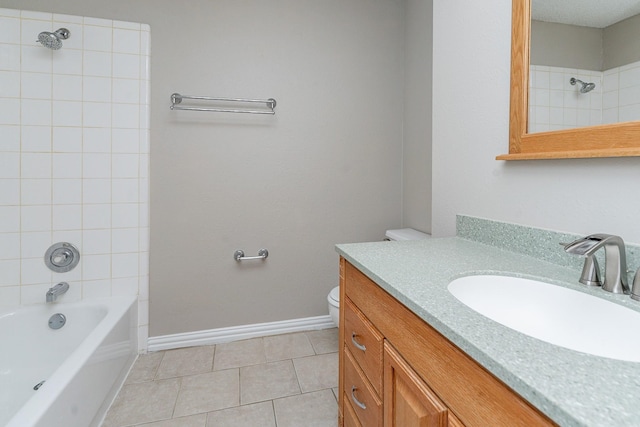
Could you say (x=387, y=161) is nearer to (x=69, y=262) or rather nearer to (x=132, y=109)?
(x=132, y=109)

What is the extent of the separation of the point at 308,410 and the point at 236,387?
0.41m

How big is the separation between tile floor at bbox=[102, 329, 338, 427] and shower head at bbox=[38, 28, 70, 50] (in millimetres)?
1811

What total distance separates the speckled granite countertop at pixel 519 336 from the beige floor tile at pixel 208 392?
105 cm

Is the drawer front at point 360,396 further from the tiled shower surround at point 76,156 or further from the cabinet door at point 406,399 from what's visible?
the tiled shower surround at point 76,156

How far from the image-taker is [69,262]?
180 centimetres

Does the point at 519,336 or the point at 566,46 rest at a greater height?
the point at 566,46

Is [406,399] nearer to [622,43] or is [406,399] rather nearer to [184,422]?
[622,43]

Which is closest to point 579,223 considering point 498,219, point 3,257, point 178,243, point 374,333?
point 498,219

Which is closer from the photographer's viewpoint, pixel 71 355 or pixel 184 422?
pixel 71 355

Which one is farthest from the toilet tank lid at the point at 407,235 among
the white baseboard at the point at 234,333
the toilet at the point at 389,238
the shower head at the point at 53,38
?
the shower head at the point at 53,38

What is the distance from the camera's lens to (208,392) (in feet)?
5.20

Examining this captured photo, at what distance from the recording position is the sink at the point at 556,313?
63 centimetres

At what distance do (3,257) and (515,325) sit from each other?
2.43 m

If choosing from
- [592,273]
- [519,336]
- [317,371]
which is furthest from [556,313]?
[317,371]
